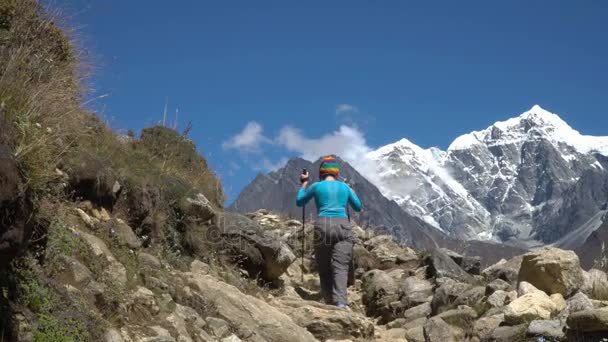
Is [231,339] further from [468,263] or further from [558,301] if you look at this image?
[468,263]

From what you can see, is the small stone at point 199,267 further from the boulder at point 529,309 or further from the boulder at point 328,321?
the boulder at point 529,309

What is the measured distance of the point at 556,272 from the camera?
1061 centimetres

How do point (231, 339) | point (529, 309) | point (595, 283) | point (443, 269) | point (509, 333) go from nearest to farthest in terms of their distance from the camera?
point (231, 339)
point (509, 333)
point (529, 309)
point (595, 283)
point (443, 269)

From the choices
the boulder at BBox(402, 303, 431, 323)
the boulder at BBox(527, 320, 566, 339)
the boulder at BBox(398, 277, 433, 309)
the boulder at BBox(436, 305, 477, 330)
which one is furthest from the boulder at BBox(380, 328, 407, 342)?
the boulder at BBox(527, 320, 566, 339)

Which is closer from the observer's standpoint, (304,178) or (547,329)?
(547,329)

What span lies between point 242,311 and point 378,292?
5490 mm

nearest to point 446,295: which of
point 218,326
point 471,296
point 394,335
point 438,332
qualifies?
point 471,296

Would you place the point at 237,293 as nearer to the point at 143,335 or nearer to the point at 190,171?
the point at 143,335

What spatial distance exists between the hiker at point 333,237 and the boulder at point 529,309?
2558 mm

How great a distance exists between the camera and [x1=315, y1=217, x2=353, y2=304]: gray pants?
11.1 meters

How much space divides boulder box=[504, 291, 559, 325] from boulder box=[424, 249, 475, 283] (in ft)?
14.6

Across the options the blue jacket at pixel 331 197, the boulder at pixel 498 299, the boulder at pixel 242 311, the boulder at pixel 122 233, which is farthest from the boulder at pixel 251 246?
the boulder at pixel 498 299

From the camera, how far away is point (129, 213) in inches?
387

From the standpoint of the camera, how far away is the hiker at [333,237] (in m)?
11.1
